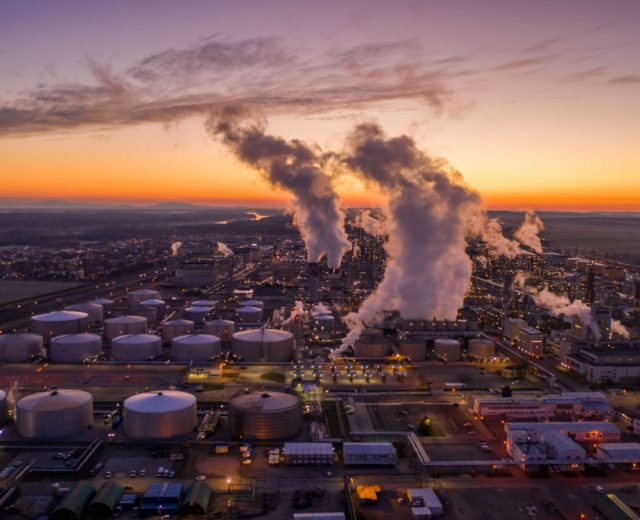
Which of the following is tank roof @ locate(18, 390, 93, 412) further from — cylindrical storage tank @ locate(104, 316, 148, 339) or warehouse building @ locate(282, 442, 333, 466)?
cylindrical storage tank @ locate(104, 316, 148, 339)

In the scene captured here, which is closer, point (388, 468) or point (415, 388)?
point (388, 468)

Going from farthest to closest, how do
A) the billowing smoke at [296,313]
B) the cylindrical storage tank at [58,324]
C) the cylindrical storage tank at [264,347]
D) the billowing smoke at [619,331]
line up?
the billowing smoke at [296,313] → the cylindrical storage tank at [58,324] → the billowing smoke at [619,331] → the cylindrical storage tank at [264,347]

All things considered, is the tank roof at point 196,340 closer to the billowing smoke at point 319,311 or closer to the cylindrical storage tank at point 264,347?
the cylindrical storage tank at point 264,347

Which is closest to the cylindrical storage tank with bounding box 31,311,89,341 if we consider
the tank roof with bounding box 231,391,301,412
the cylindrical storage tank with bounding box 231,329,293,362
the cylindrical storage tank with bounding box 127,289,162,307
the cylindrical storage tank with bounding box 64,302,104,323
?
the cylindrical storage tank with bounding box 64,302,104,323

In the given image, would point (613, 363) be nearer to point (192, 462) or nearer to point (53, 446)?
point (192, 462)

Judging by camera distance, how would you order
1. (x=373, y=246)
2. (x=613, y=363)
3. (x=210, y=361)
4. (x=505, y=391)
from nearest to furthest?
(x=505, y=391), (x=613, y=363), (x=210, y=361), (x=373, y=246)

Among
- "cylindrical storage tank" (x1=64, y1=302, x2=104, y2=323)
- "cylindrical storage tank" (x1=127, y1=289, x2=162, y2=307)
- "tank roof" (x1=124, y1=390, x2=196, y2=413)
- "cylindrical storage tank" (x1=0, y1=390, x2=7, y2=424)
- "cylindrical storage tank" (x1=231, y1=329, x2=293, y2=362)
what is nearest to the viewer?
"tank roof" (x1=124, y1=390, x2=196, y2=413)

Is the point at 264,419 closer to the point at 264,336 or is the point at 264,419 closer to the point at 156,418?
the point at 156,418

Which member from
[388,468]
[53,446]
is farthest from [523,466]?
[53,446]

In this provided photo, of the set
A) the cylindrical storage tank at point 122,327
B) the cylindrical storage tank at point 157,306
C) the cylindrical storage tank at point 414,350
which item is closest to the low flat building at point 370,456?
the cylindrical storage tank at point 414,350
